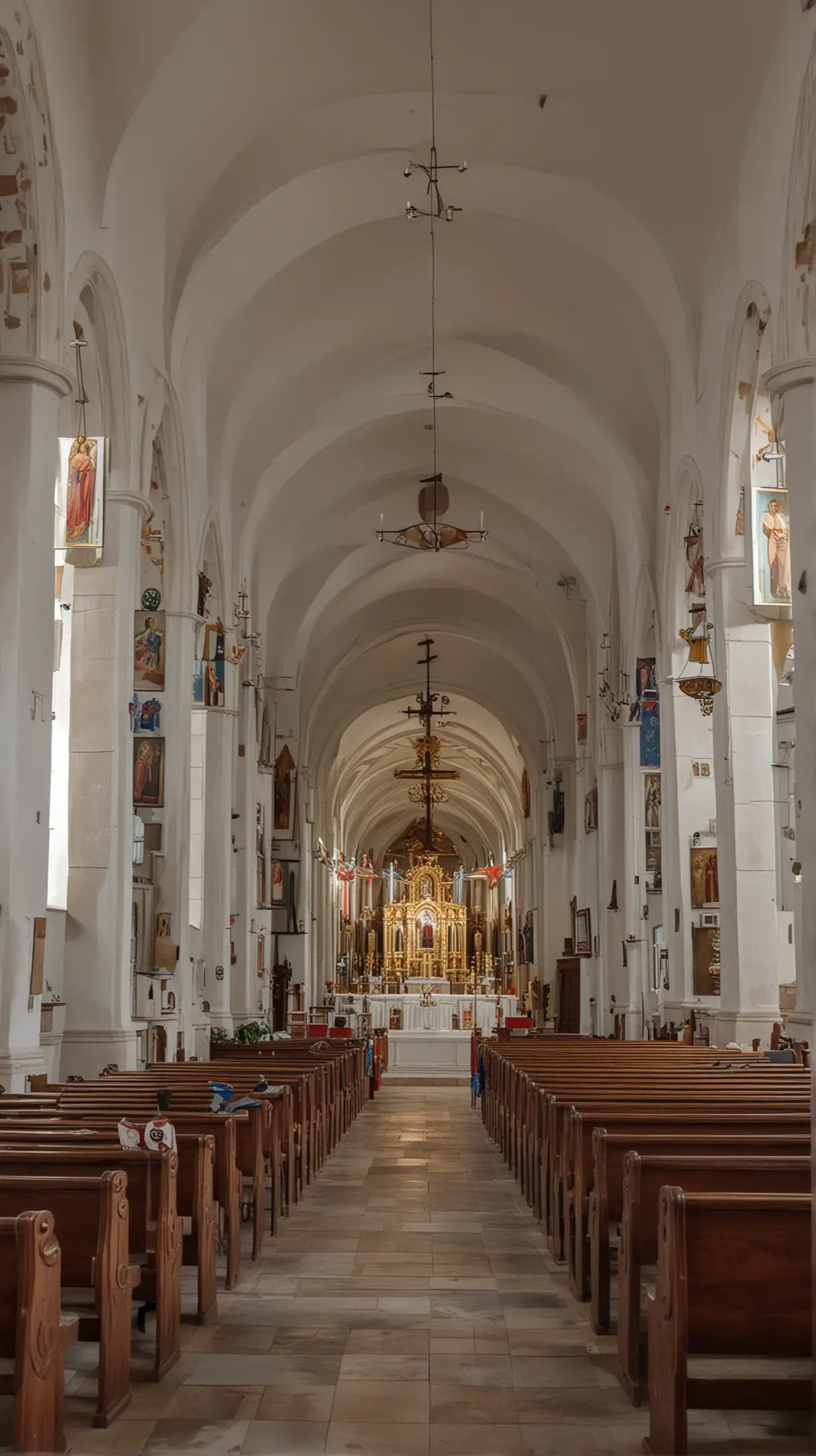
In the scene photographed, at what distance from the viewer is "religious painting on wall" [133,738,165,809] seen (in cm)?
1413

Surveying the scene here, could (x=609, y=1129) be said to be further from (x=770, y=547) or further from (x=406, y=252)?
(x=406, y=252)

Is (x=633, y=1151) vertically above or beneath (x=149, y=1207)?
above

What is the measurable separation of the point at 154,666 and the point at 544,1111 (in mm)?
7935

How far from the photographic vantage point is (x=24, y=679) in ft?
30.6

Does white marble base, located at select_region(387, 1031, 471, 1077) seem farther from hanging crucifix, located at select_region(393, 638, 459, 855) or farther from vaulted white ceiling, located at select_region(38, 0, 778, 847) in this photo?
hanging crucifix, located at select_region(393, 638, 459, 855)

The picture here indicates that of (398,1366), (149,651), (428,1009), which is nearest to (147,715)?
(149,651)

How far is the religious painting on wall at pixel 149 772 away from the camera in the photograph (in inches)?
556

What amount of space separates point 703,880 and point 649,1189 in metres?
11.5

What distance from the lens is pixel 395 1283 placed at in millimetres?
6473

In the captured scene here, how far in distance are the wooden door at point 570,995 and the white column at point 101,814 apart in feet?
46.3

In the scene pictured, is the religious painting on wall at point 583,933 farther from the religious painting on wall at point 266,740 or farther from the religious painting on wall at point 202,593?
the religious painting on wall at point 202,593

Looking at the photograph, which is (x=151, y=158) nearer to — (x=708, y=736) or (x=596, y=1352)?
(x=708, y=736)

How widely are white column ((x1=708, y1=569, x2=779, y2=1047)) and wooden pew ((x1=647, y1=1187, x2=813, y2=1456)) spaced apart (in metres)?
9.67

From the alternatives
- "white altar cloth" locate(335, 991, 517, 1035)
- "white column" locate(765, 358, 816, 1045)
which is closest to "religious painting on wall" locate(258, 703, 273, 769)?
"white altar cloth" locate(335, 991, 517, 1035)
